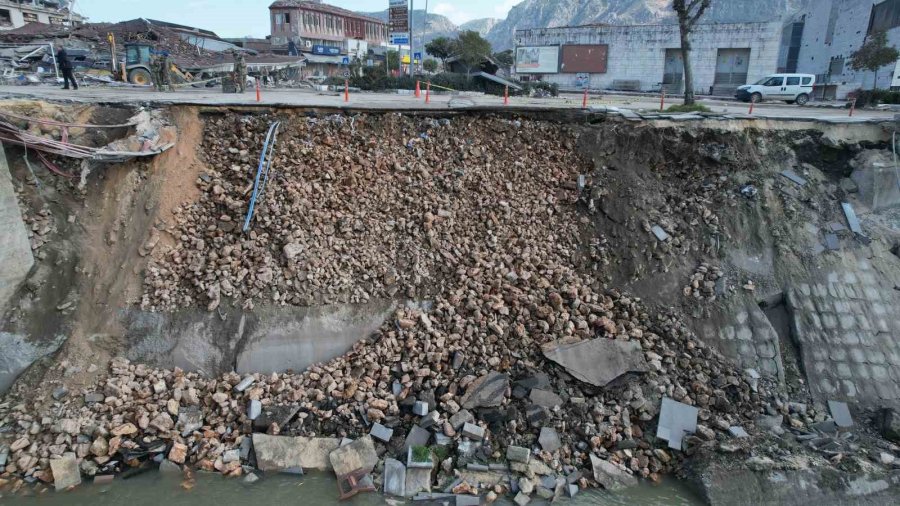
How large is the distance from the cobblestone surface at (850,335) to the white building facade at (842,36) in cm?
2187

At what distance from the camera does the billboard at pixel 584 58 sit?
34.5m

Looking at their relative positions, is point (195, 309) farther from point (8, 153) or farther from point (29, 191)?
point (8, 153)

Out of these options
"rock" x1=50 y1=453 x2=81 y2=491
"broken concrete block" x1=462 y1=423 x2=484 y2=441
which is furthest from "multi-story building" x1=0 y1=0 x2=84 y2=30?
"broken concrete block" x1=462 y1=423 x2=484 y2=441

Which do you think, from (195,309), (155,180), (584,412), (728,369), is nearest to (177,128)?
(155,180)

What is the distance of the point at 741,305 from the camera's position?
855 cm

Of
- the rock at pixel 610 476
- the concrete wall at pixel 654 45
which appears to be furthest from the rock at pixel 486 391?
the concrete wall at pixel 654 45

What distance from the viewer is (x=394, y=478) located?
6578 millimetres

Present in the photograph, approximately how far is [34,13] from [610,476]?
178ft

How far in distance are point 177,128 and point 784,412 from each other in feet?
36.3

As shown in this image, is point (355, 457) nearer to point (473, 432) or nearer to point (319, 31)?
point (473, 432)

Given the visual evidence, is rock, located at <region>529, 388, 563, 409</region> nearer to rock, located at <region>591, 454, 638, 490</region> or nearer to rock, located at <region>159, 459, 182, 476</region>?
rock, located at <region>591, 454, 638, 490</region>

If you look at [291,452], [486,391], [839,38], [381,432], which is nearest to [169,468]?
[291,452]

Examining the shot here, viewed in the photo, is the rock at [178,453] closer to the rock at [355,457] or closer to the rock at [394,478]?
the rock at [355,457]

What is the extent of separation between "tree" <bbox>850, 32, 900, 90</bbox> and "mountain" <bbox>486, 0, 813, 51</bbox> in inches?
2271
